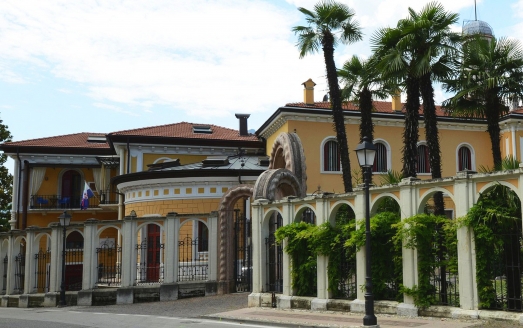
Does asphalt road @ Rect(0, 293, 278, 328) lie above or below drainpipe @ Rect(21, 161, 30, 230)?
below

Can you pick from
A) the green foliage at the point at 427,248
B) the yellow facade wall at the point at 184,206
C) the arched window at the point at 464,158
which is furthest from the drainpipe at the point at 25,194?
the green foliage at the point at 427,248

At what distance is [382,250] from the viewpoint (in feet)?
45.1

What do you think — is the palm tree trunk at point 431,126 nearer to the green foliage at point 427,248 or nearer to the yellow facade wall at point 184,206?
the green foliage at point 427,248

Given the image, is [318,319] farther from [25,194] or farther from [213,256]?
[25,194]

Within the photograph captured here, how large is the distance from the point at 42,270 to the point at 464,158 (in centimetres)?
2481

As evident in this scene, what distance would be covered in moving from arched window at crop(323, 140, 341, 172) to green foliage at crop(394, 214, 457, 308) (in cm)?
1957

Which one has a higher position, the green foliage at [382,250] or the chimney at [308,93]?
the chimney at [308,93]

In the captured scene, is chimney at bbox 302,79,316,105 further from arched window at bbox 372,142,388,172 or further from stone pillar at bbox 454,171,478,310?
stone pillar at bbox 454,171,478,310

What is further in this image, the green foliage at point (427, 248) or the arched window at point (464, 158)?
the arched window at point (464, 158)

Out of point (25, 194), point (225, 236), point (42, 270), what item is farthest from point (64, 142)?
point (225, 236)

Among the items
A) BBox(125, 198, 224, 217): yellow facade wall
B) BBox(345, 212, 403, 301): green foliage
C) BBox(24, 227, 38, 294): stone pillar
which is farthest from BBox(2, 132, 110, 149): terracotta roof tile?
BBox(345, 212, 403, 301): green foliage

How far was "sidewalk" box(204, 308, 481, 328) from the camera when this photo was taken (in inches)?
455

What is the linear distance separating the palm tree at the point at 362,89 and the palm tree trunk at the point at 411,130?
8.58ft

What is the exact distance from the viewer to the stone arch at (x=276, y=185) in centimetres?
1838
